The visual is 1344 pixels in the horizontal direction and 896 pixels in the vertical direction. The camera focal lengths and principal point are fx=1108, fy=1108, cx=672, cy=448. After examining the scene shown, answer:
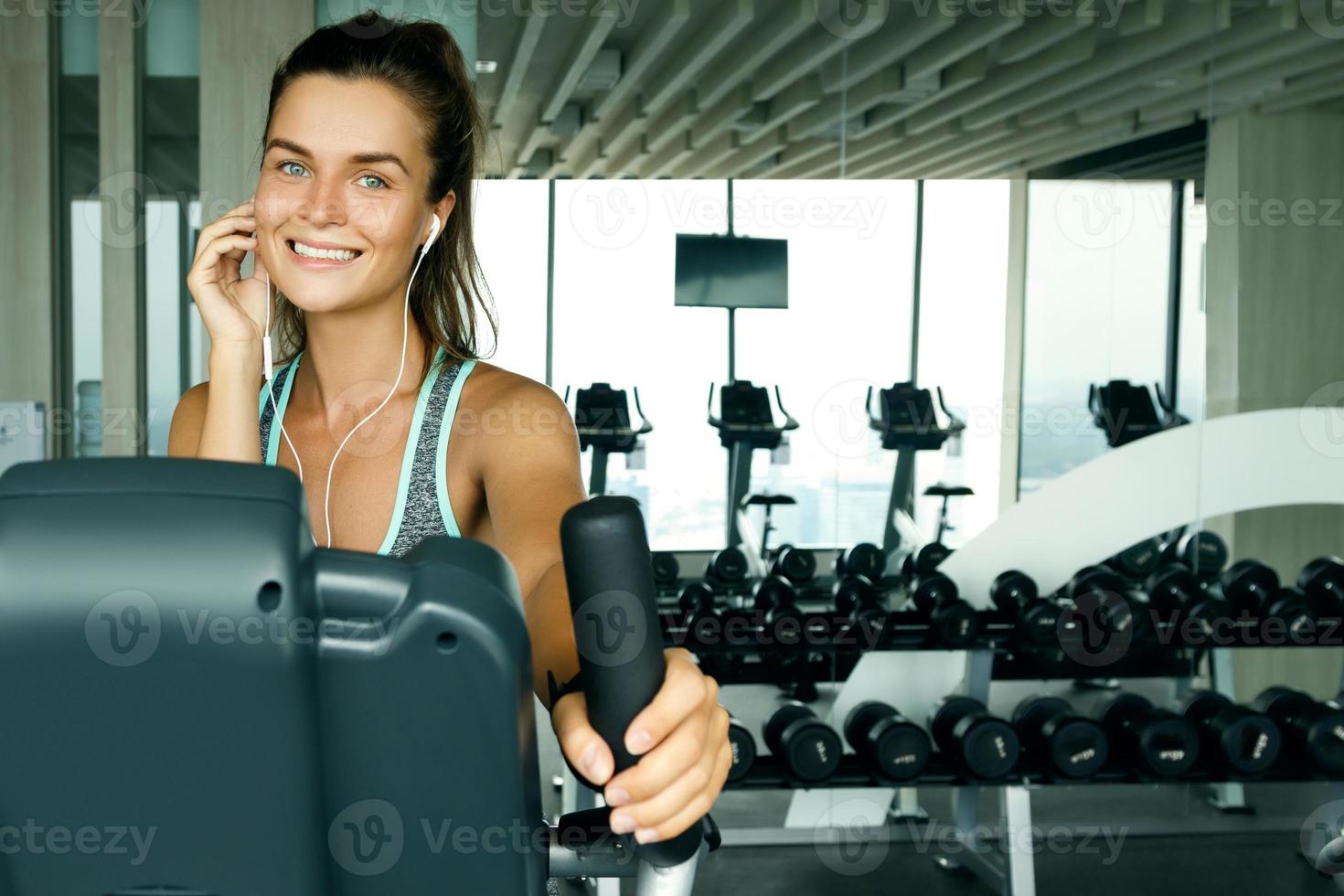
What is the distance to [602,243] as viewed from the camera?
522 centimetres

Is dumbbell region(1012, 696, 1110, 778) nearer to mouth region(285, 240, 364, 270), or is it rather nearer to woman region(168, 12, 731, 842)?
woman region(168, 12, 731, 842)

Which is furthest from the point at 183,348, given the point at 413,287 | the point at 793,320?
the point at 413,287

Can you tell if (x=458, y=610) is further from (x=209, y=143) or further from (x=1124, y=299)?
(x=1124, y=299)

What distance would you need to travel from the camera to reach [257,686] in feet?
1.71

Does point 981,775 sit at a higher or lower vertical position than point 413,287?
lower

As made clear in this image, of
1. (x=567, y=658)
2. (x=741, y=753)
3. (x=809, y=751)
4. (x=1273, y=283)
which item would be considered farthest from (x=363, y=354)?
(x=1273, y=283)

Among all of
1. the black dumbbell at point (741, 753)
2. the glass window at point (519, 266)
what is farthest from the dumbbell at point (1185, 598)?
the glass window at point (519, 266)

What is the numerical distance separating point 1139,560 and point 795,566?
150cm

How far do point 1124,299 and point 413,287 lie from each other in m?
4.25

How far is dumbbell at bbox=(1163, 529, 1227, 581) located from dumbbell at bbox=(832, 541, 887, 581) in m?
1.26

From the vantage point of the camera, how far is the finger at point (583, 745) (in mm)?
633

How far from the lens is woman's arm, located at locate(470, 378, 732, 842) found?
64 cm

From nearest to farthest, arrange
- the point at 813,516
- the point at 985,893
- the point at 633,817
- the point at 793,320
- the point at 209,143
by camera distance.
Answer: the point at 633,817, the point at 209,143, the point at 985,893, the point at 793,320, the point at 813,516

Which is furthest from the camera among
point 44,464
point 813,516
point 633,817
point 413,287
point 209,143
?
point 813,516
